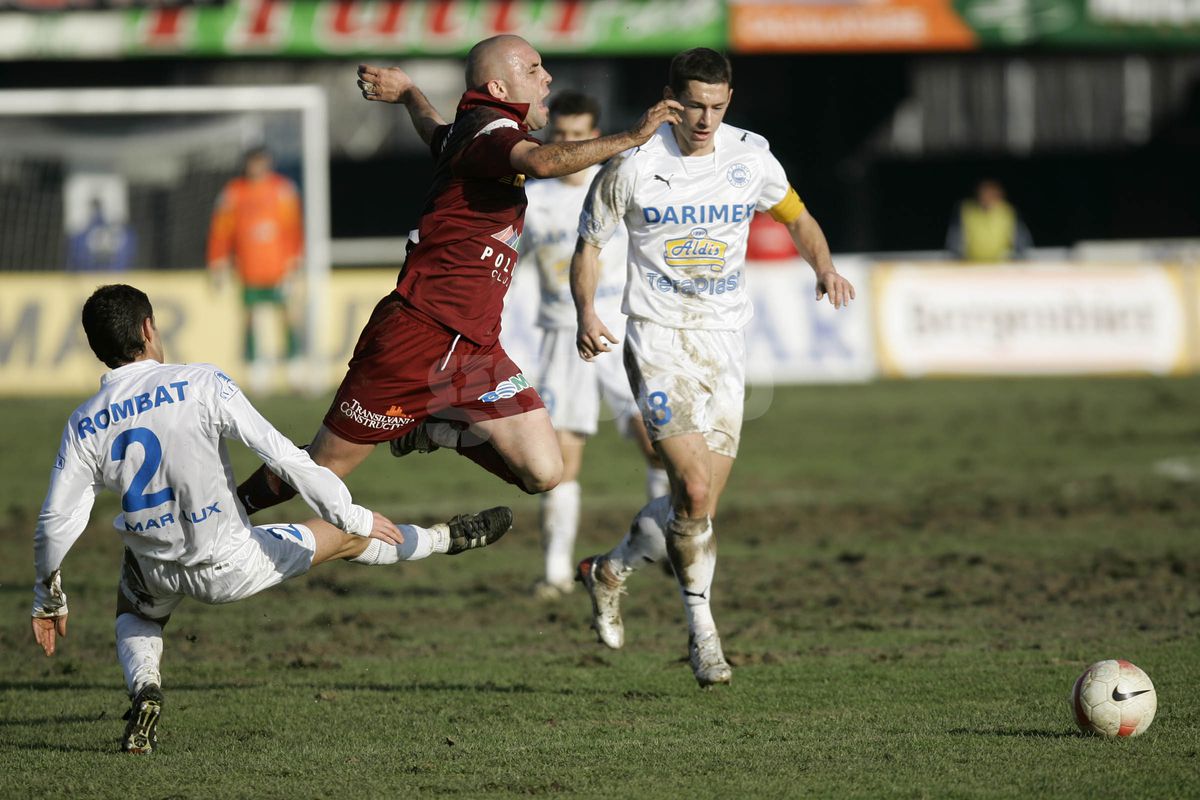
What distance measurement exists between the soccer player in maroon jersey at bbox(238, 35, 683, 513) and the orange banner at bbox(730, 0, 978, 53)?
59.8 feet

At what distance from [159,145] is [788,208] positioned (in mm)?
16196

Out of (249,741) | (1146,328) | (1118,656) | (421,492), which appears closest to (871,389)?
(1146,328)

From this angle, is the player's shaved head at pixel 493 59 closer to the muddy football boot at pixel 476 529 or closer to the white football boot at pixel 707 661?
the muddy football boot at pixel 476 529

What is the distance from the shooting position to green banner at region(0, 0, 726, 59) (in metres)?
23.4

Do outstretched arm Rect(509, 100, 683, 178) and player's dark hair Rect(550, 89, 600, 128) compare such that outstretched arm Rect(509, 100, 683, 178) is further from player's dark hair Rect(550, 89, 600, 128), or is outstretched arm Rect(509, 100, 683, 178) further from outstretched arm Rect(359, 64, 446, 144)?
player's dark hair Rect(550, 89, 600, 128)

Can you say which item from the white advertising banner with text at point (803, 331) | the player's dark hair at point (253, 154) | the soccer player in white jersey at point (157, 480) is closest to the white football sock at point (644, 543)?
the soccer player in white jersey at point (157, 480)

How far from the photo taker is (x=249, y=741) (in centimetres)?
588

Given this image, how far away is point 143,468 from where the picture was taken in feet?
18.2

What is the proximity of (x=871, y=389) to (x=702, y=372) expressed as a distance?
13501 millimetres

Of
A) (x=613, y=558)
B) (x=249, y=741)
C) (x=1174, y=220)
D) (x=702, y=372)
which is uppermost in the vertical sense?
(x=1174, y=220)

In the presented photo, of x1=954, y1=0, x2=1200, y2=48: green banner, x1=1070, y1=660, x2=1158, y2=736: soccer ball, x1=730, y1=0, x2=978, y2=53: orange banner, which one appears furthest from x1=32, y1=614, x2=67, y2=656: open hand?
x1=954, y1=0, x2=1200, y2=48: green banner

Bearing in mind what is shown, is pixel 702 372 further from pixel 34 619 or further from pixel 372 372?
pixel 34 619

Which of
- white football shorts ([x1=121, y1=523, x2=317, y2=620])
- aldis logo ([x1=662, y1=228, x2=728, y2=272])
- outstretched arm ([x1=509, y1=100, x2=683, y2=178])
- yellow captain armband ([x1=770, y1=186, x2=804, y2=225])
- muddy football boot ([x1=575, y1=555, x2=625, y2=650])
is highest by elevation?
outstretched arm ([x1=509, y1=100, x2=683, y2=178])

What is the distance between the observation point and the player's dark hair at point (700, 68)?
648 cm
